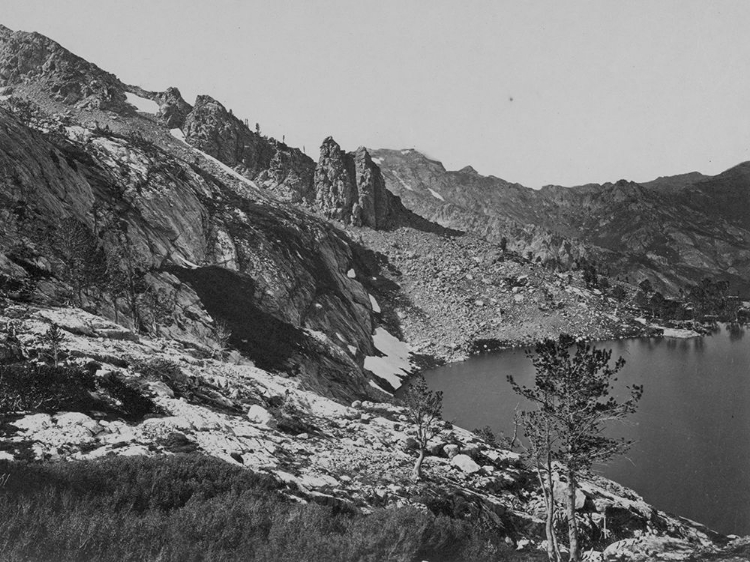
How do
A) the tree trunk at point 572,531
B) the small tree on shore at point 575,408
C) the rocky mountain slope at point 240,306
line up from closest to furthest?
1. the tree trunk at point 572,531
2. the small tree on shore at point 575,408
3. the rocky mountain slope at point 240,306

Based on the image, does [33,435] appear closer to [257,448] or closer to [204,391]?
[257,448]

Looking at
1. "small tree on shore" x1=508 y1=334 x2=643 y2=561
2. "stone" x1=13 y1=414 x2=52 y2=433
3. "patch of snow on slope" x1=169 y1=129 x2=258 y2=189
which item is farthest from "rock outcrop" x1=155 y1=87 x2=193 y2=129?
"small tree on shore" x1=508 y1=334 x2=643 y2=561

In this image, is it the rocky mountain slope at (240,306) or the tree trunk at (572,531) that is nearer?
the tree trunk at (572,531)

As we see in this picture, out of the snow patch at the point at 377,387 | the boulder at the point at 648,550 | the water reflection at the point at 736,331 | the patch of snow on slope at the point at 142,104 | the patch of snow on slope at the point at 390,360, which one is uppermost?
the patch of snow on slope at the point at 142,104

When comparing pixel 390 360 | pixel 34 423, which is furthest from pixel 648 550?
pixel 390 360

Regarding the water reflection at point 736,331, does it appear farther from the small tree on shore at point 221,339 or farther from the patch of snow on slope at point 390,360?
the small tree on shore at point 221,339

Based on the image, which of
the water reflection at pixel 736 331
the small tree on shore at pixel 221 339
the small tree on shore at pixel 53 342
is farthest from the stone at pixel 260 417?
the water reflection at pixel 736 331

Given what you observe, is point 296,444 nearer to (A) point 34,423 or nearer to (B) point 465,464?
(A) point 34,423
